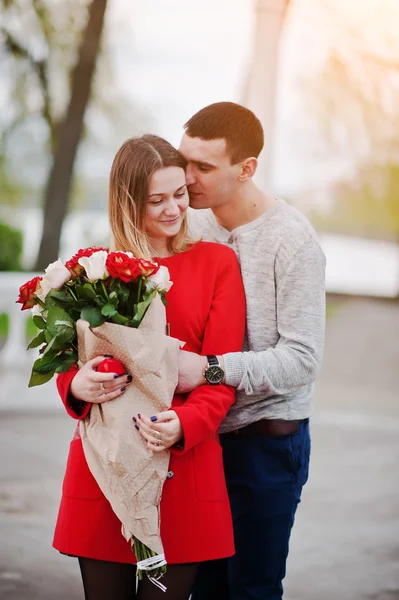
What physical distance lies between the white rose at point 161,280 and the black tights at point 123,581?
0.75m

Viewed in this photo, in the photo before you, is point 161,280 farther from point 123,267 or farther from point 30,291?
point 30,291

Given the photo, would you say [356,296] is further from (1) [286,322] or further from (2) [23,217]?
(1) [286,322]

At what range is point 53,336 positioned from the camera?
7.56 ft

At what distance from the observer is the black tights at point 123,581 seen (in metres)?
2.37

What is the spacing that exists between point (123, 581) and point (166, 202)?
1045mm

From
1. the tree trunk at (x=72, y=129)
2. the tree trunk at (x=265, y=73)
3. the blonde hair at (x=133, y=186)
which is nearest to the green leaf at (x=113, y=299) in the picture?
the blonde hair at (x=133, y=186)

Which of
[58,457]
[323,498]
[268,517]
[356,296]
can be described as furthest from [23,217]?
[268,517]

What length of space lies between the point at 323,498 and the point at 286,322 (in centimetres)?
321

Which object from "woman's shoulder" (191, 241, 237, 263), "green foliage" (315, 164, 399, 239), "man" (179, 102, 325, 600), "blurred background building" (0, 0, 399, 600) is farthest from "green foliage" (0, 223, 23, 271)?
"woman's shoulder" (191, 241, 237, 263)

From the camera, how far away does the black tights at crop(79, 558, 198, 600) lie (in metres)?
2.37

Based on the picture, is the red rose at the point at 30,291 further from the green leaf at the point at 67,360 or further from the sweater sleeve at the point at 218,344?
the sweater sleeve at the point at 218,344

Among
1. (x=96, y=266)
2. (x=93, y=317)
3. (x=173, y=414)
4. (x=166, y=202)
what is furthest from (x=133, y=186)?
(x=173, y=414)

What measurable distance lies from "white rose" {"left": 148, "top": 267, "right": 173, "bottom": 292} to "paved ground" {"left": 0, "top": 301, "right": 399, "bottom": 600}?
6.99 feet

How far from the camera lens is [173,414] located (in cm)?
231
